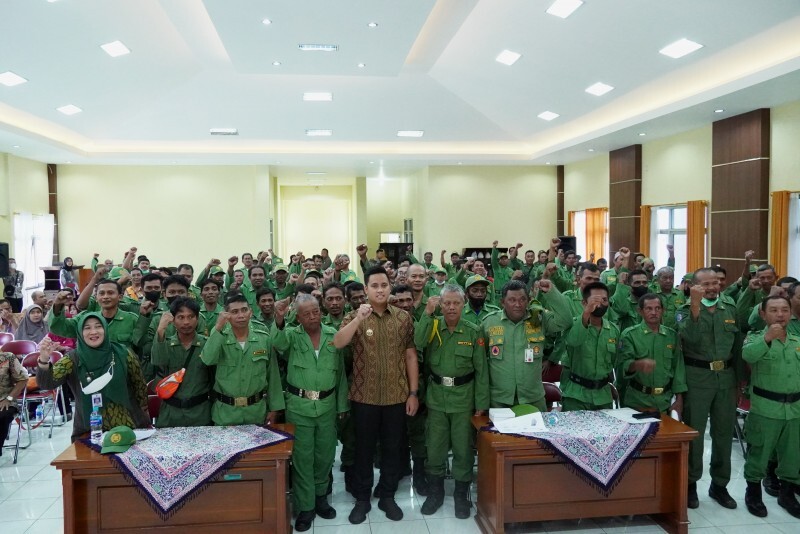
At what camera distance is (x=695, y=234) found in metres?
11.0

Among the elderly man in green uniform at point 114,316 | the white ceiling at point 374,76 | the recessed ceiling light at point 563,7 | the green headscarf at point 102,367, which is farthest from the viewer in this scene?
the white ceiling at point 374,76

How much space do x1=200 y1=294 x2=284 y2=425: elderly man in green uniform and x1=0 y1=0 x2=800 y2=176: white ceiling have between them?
5.20 meters

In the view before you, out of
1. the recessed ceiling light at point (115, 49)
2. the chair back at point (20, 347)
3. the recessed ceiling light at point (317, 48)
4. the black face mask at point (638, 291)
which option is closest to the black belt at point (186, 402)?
the chair back at point (20, 347)

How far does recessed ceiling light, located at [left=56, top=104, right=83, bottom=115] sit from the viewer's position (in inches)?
433

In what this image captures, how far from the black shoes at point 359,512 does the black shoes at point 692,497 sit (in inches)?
92.1

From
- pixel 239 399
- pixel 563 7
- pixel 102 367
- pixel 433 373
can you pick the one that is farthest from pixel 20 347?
pixel 563 7

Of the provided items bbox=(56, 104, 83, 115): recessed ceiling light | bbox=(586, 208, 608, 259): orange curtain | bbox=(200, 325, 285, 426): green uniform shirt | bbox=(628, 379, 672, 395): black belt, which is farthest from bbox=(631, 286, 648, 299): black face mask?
bbox=(56, 104, 83, 115): recessed ceiling light

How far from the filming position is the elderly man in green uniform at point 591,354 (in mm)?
4016

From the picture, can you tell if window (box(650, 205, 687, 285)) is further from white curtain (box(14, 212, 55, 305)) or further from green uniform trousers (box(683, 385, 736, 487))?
white curtain (box(14, 212, 55, 305))

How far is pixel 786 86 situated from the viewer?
783 cm

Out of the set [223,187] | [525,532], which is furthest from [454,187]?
[525,532]

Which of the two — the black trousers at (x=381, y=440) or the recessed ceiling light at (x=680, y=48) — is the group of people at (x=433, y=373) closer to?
the black trousers at (x=381, y=440)

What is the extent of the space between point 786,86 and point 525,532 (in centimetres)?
734

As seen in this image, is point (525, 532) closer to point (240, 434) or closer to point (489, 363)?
point (489, 363)
